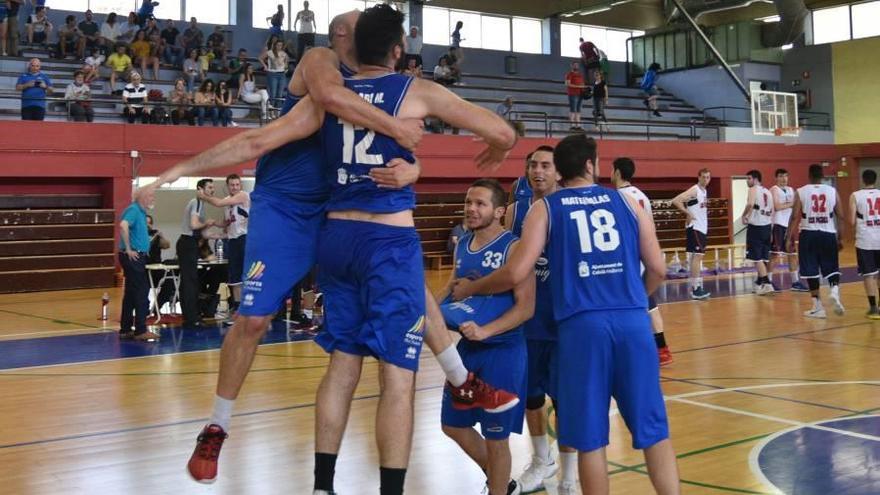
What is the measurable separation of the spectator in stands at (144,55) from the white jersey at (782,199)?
559 inches

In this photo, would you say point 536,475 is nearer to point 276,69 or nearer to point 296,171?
point 296,171

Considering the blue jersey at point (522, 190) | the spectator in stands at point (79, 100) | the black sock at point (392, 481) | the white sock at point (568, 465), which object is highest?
the spectator in stands at point (79, 100)

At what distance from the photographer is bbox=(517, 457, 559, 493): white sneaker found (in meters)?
5.12

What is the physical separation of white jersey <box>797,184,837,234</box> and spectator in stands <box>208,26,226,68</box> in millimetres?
15171

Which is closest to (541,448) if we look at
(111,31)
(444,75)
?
(111,31)

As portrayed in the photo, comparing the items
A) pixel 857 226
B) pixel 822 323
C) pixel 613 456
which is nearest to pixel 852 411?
pixel 613 456

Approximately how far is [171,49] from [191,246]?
12.4 m

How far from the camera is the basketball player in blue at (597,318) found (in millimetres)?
3865

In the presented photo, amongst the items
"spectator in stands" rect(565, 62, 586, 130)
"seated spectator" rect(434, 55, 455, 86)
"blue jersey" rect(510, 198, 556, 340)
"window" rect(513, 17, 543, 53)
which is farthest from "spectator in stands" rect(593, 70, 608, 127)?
"blue jersey" rect(510, 198, 556, 340)

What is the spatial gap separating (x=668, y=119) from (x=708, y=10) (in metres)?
4.50

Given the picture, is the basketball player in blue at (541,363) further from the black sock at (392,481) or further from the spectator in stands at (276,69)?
the spectator in stands at (276,69)

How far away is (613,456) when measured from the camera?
5832mm

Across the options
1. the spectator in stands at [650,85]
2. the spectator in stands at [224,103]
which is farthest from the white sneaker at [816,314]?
the spectator in stands at [650,85]

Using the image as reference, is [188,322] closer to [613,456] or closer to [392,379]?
[613,456]
